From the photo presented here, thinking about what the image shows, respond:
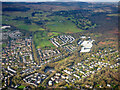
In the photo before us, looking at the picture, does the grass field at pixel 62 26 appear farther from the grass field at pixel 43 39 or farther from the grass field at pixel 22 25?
the grass field at pixel 43 39

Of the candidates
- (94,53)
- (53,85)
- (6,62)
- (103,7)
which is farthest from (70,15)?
(53,85)

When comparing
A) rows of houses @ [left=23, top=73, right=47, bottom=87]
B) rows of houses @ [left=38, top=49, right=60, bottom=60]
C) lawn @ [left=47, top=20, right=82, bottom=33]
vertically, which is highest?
lawn @ [left=47, top=20, right=82, bottom=33]

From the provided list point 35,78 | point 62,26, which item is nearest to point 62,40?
point 62,26

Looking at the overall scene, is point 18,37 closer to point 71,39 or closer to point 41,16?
point 71,39

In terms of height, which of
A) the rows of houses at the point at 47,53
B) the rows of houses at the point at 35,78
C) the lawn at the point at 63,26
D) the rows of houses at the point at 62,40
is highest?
the lawn at the point at 63,26

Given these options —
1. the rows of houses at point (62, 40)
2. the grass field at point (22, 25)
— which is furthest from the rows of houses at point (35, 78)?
the grass field at point (22, 25)

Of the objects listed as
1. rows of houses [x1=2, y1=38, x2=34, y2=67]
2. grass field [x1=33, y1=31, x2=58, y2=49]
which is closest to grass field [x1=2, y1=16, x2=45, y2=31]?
grass field [x1=33, y1=31, x2=58, y2=49]

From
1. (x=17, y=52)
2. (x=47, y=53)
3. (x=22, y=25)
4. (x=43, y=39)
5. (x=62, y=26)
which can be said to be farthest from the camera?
(x=62, y=26)

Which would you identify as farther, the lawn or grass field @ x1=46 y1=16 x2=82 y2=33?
grass field @ x1=46 y1=16 x2=82 y2=33

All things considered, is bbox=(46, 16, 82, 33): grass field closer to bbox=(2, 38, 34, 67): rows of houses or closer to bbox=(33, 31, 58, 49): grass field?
bbox=(33, 31, 58, 49): grass field

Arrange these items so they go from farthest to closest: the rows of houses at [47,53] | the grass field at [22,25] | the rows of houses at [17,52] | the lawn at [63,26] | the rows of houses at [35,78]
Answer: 1. the grass field at [22,25]
2. the lawn at [63,26]
3. the rows of houses at [47,53]
4. the rows of houses at [17,52]
5. the rows of houses at [35,78]

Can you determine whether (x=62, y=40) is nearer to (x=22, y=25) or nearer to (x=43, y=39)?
(x=43, y=39)

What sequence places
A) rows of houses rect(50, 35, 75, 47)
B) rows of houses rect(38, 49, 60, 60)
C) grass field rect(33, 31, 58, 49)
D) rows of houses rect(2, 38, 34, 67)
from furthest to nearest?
rows of houses rect(50, 35, 75, 47)
grass field rect(33, 31, 58, 49)
rows of houses rect(38, 49, 60, 60)
rows of houses rect(2, 38, 34, 67)
